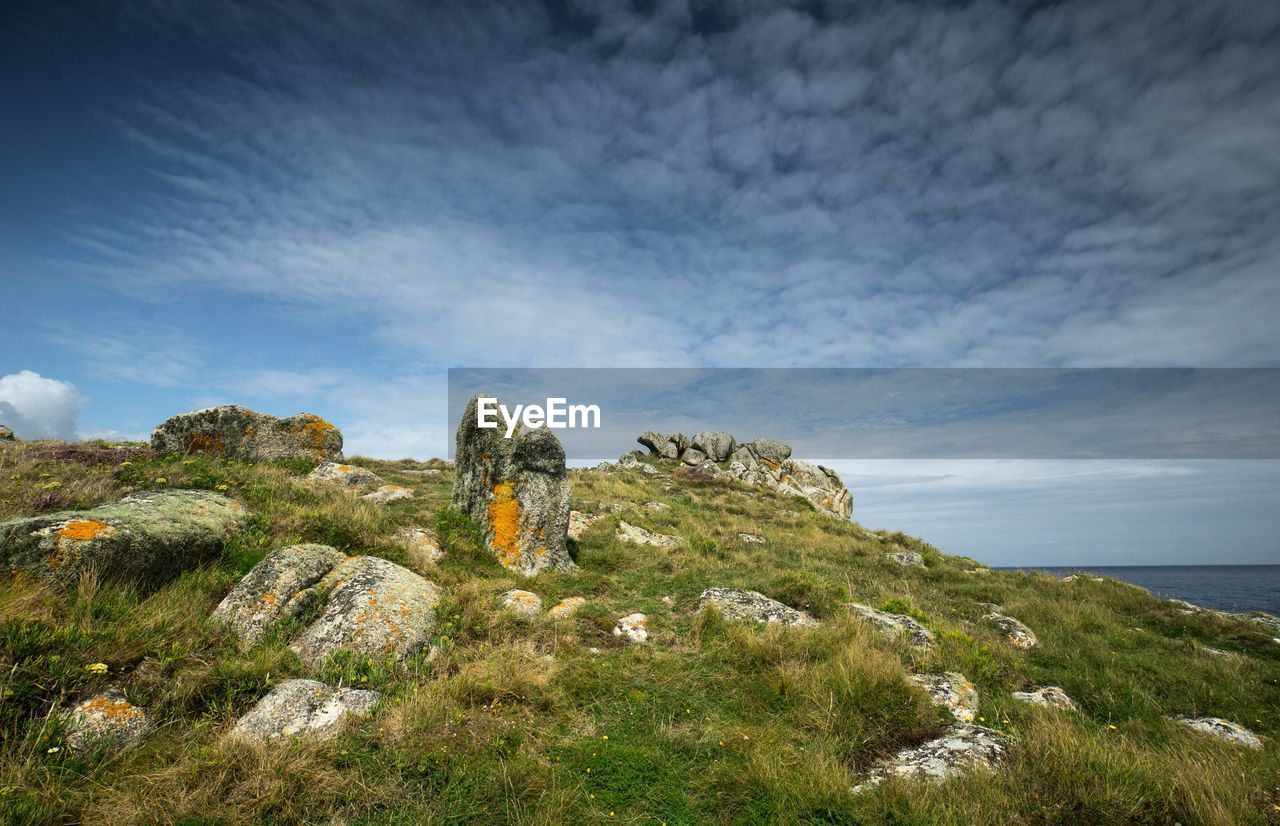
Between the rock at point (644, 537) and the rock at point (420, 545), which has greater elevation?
the rock at point (420, 545)

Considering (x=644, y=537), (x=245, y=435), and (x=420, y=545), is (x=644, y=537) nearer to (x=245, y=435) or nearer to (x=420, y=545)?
(x=420, y=545)

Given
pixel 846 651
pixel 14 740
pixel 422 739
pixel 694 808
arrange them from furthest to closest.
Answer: pixel 846 651
pixel 422 739
pixel 694 808
pixel 14 740

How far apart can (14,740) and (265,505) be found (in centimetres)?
786

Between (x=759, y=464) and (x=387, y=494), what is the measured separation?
118ft

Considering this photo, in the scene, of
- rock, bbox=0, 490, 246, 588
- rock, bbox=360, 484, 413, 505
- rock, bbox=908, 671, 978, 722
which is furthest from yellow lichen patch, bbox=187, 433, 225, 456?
rock, bbox=908, 671, 978, 722

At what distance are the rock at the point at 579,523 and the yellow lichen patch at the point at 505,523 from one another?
341 centimetres

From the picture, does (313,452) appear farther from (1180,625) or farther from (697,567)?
(1180,625)

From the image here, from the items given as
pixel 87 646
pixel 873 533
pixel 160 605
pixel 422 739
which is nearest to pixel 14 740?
pixel 87 646

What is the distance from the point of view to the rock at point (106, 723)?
4746mm

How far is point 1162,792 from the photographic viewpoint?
4.74 metres

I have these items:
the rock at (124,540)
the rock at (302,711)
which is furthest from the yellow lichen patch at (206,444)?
the rock at (302,711)

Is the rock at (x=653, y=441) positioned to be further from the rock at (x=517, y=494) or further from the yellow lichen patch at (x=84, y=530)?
the yellow lichen patch at (x=84, y=530)

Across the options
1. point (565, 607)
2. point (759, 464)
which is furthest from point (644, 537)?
point (759, 464)

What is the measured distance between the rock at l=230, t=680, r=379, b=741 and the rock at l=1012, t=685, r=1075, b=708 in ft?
31.1
